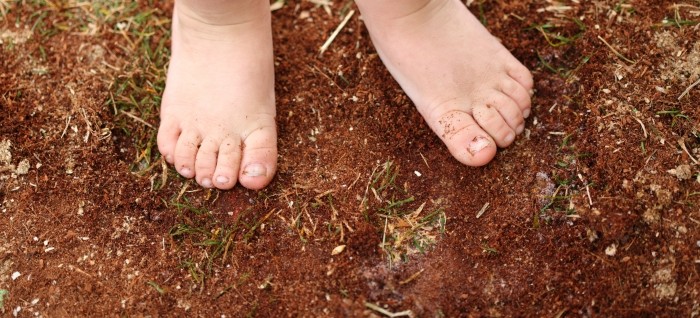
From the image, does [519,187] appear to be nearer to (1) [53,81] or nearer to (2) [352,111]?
(2) [352,111]

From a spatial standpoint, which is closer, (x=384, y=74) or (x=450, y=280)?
(x=450, y=280)

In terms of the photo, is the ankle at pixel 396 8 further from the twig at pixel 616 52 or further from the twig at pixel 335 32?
the twig at pixel 616 52

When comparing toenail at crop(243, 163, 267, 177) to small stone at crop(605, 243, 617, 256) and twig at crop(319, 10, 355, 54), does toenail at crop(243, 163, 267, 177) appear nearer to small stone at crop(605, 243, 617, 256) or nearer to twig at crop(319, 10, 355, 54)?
twig at crop(319, 10, 355, 54)

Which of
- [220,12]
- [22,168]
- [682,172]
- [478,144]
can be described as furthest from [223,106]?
[682,172]

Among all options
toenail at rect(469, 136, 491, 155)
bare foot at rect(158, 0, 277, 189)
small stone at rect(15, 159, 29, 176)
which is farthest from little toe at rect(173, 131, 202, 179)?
toenail at rect(469, 136, 491, 155)

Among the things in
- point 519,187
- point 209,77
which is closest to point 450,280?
point 519,187

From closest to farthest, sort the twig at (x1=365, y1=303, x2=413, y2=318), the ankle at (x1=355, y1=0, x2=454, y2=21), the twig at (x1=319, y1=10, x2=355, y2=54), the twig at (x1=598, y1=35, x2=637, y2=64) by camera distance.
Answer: the twig at (x1=365, y1=303, x2=413, y2=318) < the ankle at (x1=355, y1=0, x2=454, y2=21) < the twig at (x1=598, y1=35, x2=637, y2=64) < the twig at (x1=319, y1=10, x2=355, y2=54)

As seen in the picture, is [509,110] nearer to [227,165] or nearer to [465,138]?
[465,138]
